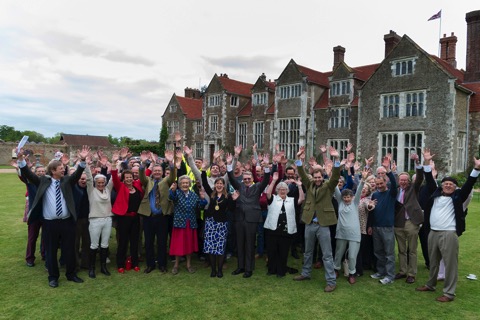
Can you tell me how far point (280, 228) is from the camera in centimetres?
598

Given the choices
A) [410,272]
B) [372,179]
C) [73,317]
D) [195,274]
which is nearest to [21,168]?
[73,317]

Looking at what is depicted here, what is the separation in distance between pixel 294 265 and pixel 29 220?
488cm

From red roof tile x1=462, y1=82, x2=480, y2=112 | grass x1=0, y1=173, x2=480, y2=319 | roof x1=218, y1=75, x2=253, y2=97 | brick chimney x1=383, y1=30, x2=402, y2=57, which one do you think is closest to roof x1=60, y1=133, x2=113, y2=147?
roof x1=218, y1=75, x2=253, y2=97

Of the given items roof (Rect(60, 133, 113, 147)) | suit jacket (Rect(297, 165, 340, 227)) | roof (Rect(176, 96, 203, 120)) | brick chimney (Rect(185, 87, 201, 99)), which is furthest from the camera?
roof (Rect(60, 133, 113, 147))

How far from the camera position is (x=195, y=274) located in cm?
607

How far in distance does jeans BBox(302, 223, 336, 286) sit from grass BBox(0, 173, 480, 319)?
8.9 inches

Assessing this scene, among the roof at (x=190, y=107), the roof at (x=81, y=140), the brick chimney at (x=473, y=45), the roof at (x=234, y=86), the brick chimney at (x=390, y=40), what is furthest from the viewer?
the roof at (x=81, y=140)

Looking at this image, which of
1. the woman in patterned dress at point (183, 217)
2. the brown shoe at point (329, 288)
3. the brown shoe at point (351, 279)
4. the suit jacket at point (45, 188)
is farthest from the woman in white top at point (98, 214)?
the brown shoe at point (351, 279)

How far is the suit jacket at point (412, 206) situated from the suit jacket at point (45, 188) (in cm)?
549

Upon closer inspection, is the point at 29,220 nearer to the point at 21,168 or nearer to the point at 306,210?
the point at 21,168

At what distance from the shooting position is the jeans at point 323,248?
17.9ft

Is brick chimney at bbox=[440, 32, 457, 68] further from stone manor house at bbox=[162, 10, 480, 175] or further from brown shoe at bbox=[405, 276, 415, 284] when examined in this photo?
brown shoe at bbox=[405, 276, 415, 284]

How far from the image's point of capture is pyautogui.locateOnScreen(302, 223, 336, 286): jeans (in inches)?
215

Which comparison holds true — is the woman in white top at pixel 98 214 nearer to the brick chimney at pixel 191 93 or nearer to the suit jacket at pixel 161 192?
the suit jacket at pixel 161 192
